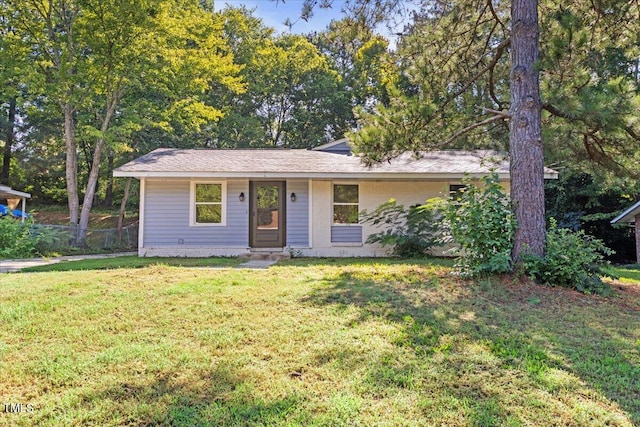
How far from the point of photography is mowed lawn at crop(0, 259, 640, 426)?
2.43 m

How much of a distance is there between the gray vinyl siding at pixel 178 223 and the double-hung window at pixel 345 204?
8.40ft

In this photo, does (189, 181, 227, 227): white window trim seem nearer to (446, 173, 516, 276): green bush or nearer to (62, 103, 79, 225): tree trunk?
(446, 173, 516, 276): green bush

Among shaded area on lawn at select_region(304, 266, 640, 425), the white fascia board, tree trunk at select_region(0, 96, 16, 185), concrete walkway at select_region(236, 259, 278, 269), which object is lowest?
shaded area on lawn at select_region(304, 266, 640, 425)

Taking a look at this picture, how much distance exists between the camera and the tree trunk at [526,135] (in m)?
5.90

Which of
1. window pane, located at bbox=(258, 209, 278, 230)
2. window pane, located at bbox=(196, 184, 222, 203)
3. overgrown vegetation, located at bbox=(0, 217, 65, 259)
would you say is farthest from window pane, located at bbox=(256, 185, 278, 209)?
overgrown vegetation, located at bbox=(0, 217, 65, 259)

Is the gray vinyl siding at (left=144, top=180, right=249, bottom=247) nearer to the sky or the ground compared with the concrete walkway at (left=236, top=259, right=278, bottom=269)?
nearer to the sky

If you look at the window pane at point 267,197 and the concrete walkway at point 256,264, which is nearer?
the concrete walkway at point 256,264

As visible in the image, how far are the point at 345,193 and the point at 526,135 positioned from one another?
579 cm

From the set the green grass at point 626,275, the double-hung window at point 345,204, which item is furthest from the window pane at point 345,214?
the green grass at point 626,275

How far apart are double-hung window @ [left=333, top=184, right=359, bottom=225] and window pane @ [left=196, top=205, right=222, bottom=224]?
3.25 meters

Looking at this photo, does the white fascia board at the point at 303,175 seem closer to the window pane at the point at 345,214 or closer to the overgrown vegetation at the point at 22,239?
the window pane at the point at 345,214

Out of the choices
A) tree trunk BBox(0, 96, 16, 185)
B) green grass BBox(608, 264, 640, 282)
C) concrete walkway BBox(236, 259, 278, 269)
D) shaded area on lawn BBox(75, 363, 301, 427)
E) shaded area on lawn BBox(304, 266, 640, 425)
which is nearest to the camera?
shaded area on lawn BBox(75, 363, 301, 427)

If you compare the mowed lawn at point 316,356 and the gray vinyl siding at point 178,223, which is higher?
the gray vinyl siding at point 178,223

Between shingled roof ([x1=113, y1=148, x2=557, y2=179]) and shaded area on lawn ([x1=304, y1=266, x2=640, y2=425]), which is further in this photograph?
shingled roof ([x1=113, y1=148, x2=557, y2=179])
